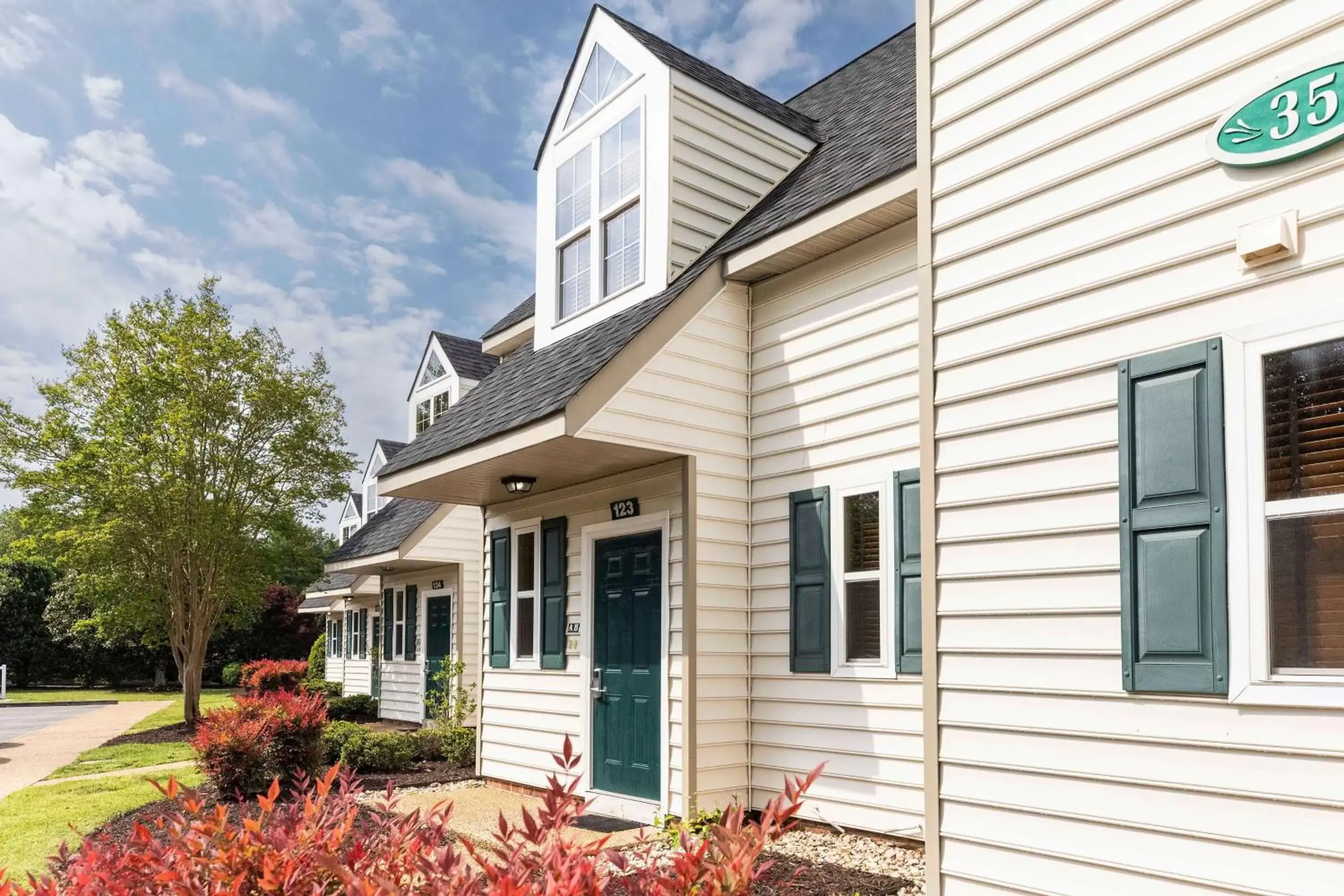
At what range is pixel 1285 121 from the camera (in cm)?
343

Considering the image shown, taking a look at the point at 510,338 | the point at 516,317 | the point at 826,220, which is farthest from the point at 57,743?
the point at 826,220

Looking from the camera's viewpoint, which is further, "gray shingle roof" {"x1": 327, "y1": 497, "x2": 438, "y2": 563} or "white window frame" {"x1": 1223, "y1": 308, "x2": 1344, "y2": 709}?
"gray shingle roof" {"x1": 327, "y1": 497, "x2": 438, "y2": 563}

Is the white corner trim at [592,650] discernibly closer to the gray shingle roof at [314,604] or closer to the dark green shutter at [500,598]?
the dark green shutter at [500,598]

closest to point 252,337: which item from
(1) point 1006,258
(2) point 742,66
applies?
(2) point 742,66

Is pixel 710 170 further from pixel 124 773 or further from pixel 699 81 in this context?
pixel 124 773

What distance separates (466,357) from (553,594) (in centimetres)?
1209

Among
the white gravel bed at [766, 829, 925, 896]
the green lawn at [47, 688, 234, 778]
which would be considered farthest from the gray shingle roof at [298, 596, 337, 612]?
the white gravel bed at [766, 829, 925, 896]

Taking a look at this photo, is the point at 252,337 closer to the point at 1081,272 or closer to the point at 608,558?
the point at 608,558

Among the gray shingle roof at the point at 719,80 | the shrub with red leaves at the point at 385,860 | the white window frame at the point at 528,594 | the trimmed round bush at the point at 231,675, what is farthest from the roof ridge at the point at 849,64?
the trimmed round bush at the point at 231,675

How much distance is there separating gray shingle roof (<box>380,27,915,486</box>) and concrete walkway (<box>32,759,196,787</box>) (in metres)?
5.92

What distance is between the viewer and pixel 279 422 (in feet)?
62.4

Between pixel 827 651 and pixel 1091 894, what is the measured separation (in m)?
3.11

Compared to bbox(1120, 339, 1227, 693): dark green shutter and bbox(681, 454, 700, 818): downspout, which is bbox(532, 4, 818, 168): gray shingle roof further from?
bbox(1120, 339, 1227, 693): dark green shutter

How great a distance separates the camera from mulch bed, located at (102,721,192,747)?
15422 mm
